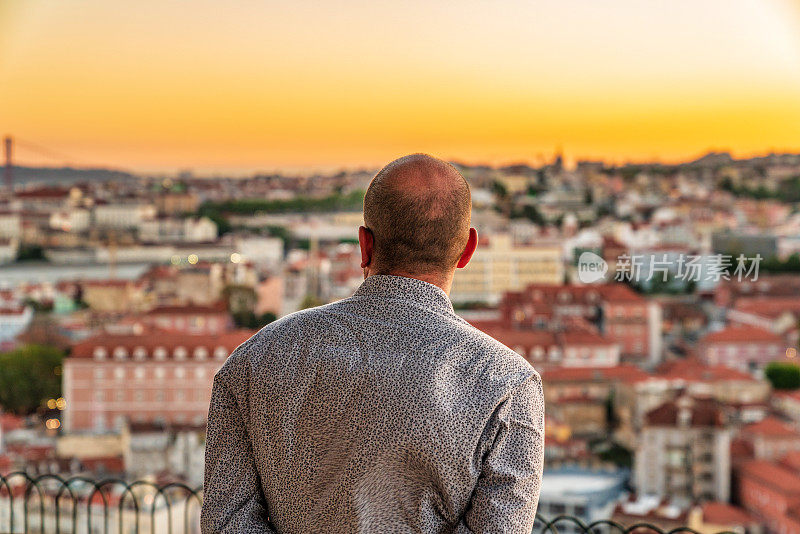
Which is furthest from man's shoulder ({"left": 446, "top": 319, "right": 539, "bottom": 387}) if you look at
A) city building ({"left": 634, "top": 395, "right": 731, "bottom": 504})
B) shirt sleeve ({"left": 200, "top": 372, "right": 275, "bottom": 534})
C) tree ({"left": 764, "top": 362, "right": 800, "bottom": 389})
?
tree ({"left": 764, "top": 362, "right": 800, "bottom": 389})

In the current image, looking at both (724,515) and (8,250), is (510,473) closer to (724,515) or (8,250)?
(724,515)

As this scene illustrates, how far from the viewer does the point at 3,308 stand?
54.6 feet

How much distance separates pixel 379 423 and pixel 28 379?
15257 mm

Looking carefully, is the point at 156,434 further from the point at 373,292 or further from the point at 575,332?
the point at 373,292

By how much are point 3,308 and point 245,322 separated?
399 cm

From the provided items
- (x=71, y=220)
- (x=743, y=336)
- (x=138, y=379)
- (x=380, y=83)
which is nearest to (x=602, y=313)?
(x=743, y=336)

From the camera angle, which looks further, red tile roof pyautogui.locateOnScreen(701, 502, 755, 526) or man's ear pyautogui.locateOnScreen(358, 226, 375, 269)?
red tile roof pyautogui.locateOnScreen(701, 502, 755, 526)

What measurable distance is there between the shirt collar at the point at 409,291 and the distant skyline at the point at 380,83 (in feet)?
45.8

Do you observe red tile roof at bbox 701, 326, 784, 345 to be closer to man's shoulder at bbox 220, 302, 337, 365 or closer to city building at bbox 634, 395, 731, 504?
city building at bbox 634, 395, 731, 504

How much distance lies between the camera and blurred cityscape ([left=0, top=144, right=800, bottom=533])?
37.3 feet

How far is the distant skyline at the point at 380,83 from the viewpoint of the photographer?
633 inches

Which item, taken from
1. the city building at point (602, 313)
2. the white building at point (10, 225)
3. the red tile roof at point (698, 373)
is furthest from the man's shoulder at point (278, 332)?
the white building at point (10, 225)

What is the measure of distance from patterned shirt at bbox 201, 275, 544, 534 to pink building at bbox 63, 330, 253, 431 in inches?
517

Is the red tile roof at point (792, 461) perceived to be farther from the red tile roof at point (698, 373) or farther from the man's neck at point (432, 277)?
the man's neck at point (432, 277)
